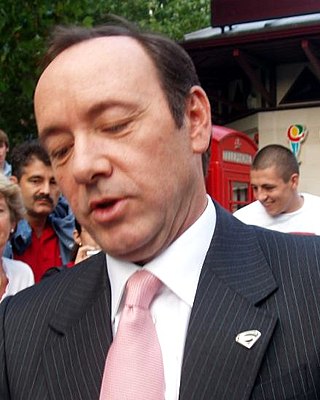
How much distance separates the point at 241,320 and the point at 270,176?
3.58 m

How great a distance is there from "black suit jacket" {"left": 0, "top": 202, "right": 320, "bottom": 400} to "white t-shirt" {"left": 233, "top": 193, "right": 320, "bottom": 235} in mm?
2944

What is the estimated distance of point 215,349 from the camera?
1.33 metres

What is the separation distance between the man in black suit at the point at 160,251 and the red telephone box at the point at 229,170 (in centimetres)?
645

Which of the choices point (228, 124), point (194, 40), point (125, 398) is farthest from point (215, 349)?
point (228, 124)

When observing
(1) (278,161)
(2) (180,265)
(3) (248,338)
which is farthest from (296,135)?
(3) (248,338)

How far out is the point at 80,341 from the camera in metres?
1.49

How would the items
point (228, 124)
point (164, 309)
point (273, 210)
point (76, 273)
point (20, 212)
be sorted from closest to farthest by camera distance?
point (164, 309) → point (76, 273) → point (20, 212) → point (273, 210) → point (228, 124)

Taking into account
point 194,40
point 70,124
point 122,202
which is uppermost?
point 70,124

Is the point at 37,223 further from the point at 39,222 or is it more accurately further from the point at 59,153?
the point at 59,153

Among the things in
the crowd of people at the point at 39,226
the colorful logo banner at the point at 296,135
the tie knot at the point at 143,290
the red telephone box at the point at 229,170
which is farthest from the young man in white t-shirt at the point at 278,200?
the colorful logo banner at the point at 296,135

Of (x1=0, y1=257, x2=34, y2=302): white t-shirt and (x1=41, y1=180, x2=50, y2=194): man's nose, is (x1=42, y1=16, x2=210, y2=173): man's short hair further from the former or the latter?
(x1=41, y1=180, x2=50, y2=194): man's nose

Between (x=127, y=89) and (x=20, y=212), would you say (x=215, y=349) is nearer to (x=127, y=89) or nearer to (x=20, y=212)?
(x=127, y=89)

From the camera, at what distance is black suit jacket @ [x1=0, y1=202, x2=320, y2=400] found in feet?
4.24

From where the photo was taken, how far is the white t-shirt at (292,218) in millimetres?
4516
